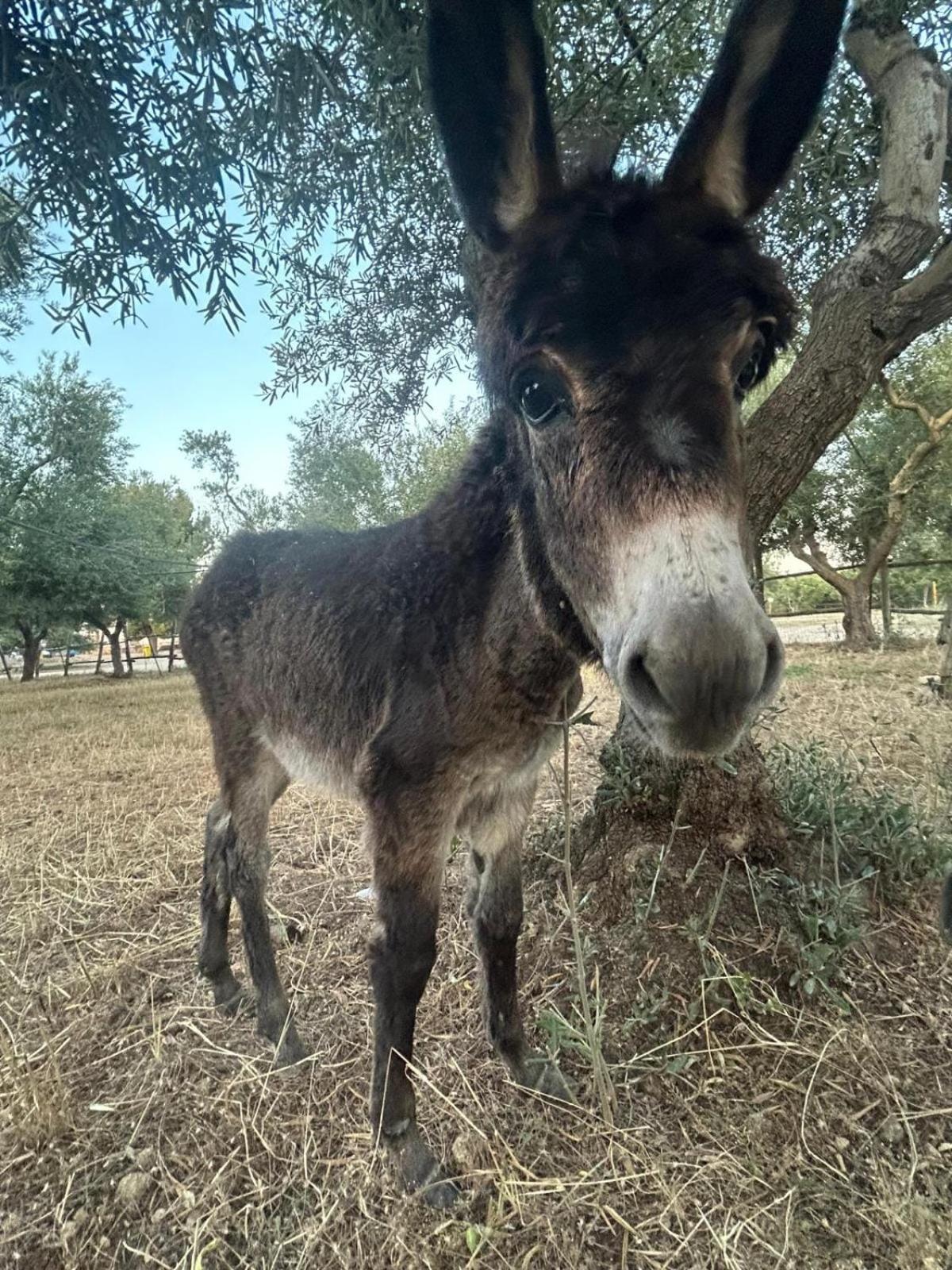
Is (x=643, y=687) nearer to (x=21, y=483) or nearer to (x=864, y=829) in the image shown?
(x=864, y=829)

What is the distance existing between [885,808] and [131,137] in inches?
196

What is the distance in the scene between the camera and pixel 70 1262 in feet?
6.24

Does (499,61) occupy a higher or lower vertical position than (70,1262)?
higher

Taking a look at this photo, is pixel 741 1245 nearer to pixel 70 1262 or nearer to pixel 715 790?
pixel 715 790

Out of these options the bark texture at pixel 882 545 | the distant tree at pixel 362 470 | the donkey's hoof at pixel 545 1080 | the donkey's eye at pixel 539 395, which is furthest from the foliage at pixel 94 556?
the bark texture at pixel 882 545

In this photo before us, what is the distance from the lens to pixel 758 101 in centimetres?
179

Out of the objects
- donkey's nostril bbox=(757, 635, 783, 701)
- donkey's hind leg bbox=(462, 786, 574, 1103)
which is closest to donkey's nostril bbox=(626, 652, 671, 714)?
donkey's nostril bbox=(757, 635, 783, 701)

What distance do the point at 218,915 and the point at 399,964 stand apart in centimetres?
157

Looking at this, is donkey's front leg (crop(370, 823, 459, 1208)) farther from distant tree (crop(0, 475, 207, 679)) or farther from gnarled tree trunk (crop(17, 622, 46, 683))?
gnarled tree trunk (crop(17, 622, 46, 683))

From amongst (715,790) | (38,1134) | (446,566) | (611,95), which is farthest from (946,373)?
(38,1134)

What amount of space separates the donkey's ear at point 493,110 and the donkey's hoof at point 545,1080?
2858 mm

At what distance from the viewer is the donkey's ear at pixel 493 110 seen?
1.62 m

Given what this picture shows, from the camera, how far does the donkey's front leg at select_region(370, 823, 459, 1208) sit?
2.19 meters

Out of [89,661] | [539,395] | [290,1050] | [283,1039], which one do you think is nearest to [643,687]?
[539,395]
